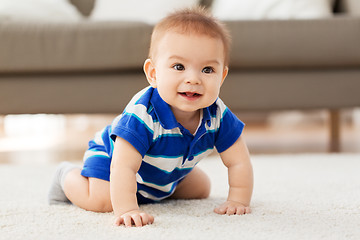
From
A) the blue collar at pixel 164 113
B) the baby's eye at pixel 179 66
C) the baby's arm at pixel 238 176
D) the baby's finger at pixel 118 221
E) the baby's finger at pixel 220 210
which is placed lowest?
the baby's finger at pixel 220 210

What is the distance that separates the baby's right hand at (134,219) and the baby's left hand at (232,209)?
0.48ft

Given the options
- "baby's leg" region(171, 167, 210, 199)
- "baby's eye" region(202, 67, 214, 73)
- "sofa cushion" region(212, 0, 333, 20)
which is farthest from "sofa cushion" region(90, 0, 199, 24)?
"baby's eye" region(202, 67, 214, 73)

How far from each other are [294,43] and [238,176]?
0.84 meters

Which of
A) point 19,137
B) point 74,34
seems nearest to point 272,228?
point 74,34

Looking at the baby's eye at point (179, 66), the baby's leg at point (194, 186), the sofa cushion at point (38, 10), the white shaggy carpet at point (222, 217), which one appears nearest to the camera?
the white shaggy carpet at point (222, 217)

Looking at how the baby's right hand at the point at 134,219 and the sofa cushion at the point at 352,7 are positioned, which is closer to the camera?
the baby's right hand at the point at 134,219

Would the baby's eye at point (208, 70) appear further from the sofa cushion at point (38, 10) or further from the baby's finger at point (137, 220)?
the sofa cushion at point (38, 10)

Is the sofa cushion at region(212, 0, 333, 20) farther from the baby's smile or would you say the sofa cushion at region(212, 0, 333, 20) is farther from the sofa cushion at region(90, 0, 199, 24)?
the baby's smile

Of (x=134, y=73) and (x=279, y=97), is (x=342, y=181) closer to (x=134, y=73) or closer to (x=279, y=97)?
(x=279, y=97)

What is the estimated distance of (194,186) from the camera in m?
0.99

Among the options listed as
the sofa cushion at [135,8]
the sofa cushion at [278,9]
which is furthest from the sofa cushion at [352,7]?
the sofa cushion at [135,8]

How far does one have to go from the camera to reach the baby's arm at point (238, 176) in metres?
0.88

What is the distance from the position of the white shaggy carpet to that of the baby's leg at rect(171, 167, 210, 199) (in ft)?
0.09

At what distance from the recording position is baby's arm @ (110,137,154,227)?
76 centimetres
